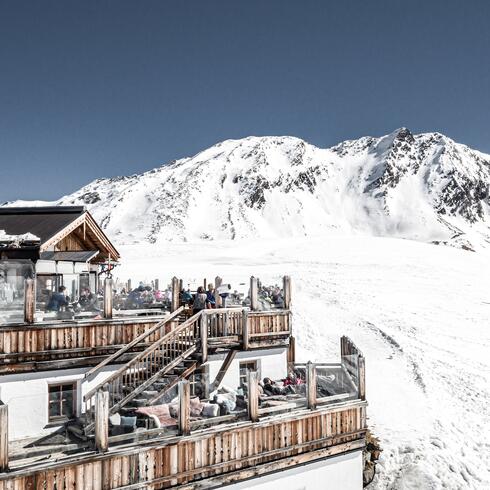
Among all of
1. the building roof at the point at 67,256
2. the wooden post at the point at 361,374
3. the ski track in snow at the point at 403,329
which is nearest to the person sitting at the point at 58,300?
the building roof at the point at 67,256

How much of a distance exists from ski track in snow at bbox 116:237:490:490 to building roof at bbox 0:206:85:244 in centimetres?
1170

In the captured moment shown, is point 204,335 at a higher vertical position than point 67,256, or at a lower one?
lower

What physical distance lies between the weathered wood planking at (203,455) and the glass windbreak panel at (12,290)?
5.13m

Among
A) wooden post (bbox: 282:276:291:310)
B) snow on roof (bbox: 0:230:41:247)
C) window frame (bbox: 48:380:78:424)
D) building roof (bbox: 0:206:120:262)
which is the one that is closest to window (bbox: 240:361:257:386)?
wooden post (bbox: 282:276:291:310)

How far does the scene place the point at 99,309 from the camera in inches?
657

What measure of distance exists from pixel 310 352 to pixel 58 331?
636 inches

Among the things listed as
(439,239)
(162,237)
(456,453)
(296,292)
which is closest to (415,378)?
(456,453)

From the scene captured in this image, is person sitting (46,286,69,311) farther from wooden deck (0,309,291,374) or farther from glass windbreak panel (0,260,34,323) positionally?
glass windbreak panel (0,260,34,323)

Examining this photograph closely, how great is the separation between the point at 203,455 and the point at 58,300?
19.4ft

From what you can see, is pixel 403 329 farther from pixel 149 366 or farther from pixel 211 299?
pixel 149 366

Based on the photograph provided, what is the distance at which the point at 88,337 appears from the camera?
52.1 feet

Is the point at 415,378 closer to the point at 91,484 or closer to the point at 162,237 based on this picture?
the point at 91,484

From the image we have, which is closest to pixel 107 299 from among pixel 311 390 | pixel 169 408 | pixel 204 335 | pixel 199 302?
pixel 204 335

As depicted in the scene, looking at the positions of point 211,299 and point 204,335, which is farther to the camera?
point 211,299
